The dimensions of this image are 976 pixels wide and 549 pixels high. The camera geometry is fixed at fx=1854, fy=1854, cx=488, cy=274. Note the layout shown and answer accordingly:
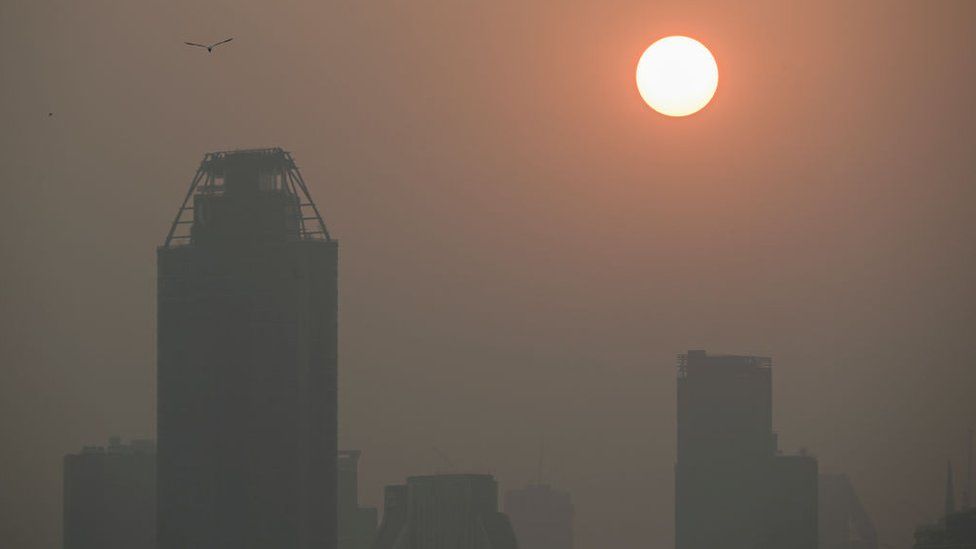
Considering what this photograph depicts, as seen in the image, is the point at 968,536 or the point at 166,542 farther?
the point at 166,542

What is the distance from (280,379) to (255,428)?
638 cm

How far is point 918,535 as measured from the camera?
7653 inches

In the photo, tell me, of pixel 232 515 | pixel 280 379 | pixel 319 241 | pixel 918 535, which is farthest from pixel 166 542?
pixel 918 535

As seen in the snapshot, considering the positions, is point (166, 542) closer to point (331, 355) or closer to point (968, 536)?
point (331, 355)

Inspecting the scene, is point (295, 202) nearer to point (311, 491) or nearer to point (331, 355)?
point (331, 355)

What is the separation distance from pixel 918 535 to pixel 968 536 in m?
12.2

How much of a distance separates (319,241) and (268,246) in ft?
18.5

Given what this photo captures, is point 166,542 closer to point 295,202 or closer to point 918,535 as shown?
point 295,202

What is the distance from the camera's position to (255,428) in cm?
19900

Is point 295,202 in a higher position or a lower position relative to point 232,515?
higher

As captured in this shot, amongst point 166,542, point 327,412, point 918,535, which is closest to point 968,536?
point 918,535

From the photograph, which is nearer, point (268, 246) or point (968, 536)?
point (968, 536)

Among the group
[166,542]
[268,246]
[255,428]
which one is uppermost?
[268,246]

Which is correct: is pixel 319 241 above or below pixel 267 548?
above
